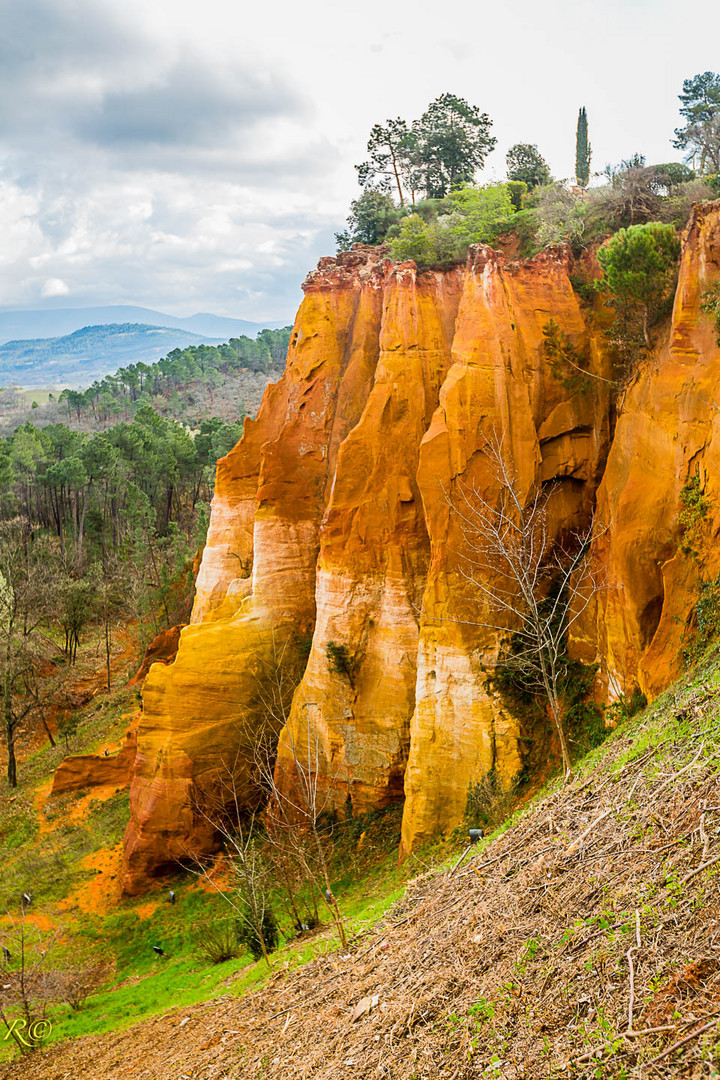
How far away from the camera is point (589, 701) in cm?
1433

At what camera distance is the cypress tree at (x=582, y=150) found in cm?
4138

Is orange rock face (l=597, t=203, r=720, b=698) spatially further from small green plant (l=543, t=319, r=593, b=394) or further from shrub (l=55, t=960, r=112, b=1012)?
shrub (l=55, t=960, r=112, b=1012)

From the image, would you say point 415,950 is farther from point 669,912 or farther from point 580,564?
point 580,564

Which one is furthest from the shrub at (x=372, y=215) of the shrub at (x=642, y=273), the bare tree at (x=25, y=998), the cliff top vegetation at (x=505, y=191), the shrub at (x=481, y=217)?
the bare tree at (x=25, y=998)

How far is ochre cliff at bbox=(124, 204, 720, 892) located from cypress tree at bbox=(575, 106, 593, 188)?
2463 centimetres

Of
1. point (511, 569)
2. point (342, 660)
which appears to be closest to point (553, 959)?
point (511, 569)

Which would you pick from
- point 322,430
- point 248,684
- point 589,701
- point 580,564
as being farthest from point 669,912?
point 322,430

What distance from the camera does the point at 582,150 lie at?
42.0 m

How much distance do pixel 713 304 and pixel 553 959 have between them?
10.9 m

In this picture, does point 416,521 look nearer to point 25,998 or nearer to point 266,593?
point 266,593

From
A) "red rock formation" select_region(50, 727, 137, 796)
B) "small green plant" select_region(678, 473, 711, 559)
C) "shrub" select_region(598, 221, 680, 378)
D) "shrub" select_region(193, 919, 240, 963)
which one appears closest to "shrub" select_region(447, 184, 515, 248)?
"shrub" select_region(598, 221, 680, 378)

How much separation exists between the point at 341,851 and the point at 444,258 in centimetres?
1575

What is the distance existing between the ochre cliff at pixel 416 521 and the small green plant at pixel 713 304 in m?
0.15

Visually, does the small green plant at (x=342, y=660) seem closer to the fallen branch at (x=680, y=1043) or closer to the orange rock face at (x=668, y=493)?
the orange rock face at (x=668, y=493)
